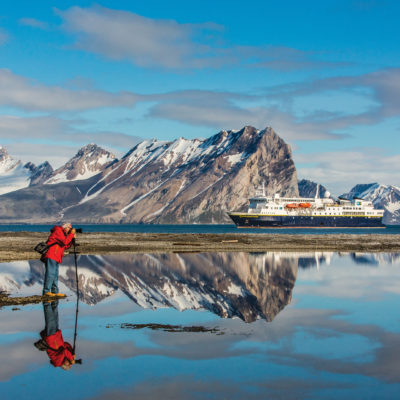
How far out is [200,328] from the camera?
1491 centimetres

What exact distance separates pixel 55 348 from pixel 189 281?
13.9m

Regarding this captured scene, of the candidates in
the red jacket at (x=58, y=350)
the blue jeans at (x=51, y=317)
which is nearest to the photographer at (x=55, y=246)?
the blue jeans at (x=51, y=317)

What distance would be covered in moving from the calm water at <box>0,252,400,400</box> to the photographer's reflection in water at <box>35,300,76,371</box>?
200mm

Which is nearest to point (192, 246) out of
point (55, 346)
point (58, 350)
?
point (55, 346)

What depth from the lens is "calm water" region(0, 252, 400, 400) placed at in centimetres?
981

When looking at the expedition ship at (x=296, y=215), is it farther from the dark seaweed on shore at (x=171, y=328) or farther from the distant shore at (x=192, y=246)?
the dark seaweed on shore at (x=171, y=328)

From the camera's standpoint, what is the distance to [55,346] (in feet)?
42.5

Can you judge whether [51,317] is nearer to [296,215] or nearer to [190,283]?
[190,283]

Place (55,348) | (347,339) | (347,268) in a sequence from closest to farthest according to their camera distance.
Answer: (55,348), (347,339), (347,268)

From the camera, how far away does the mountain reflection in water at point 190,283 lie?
756 inches

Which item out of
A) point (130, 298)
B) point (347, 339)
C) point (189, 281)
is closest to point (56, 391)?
point (347, 339)

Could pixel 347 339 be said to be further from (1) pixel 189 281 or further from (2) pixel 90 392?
(1) pixel 189 281

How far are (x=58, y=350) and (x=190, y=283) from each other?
13.4 meters

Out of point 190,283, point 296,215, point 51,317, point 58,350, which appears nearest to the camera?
point 58,350
